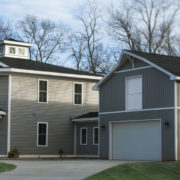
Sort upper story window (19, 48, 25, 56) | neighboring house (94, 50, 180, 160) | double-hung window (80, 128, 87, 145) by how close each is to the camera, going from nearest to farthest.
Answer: neighboring house (94, 50, 180, 160) < double-hung window (80, 128, 87, 145) < upper story window (19, 48, 25, 56)

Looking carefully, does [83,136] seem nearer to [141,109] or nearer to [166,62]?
[141,109]

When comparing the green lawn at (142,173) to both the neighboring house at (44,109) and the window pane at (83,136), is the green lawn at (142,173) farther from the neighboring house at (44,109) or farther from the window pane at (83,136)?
the window pane at (83,136)

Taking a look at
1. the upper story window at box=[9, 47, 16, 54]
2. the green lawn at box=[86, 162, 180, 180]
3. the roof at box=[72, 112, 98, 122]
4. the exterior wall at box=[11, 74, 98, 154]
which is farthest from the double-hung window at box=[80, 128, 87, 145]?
the green lawn at box=[86, 162, 180, 180]

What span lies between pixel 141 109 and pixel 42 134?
8.64 metres

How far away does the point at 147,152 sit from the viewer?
2708 centimetres

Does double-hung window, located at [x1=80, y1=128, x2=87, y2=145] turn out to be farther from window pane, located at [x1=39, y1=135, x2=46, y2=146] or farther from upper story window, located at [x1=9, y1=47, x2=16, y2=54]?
upper story window, located at [x1=9, y1=47, x2=16, y2=54]

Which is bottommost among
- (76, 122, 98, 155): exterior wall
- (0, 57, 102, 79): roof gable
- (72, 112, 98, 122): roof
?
(76, 122, 98, 155): exterior wall

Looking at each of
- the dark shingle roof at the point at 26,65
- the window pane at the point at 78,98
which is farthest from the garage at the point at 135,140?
the dark shingle roof at the point at 26,65

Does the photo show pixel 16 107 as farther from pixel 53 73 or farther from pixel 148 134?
pixel 148 134

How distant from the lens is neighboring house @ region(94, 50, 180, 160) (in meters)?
25.5

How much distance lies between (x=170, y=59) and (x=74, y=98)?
349 inches

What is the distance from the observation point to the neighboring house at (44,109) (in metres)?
31.8

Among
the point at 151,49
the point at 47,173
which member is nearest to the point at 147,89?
the point at 47,173

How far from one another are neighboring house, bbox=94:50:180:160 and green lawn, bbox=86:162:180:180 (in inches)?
279
